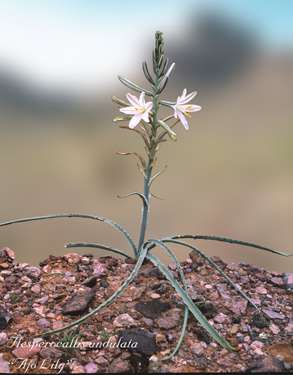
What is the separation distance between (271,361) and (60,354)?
0.73 metres

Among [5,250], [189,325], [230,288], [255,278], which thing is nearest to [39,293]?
[5,250]

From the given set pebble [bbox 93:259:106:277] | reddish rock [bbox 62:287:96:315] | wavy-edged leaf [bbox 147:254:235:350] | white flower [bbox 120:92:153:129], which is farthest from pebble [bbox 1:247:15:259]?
white flower [bbox 120:92:153:129]

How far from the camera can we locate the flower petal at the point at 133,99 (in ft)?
7.68

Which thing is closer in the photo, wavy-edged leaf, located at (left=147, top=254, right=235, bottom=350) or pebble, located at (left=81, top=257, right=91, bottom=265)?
A: wavy-edged leaf, located at (left=147, top=254, right=235, bottom=350)

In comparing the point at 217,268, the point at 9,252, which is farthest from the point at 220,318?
the point at 9,252

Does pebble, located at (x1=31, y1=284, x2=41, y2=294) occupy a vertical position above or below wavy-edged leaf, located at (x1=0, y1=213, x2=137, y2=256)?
below

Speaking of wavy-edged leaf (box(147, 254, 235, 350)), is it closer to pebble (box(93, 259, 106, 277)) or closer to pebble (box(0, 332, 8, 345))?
pebble (box(93, 259, 106, 277))

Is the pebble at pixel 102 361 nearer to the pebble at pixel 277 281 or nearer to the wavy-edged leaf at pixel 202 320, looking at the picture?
the wavy-edged leaf at pixel 202 320

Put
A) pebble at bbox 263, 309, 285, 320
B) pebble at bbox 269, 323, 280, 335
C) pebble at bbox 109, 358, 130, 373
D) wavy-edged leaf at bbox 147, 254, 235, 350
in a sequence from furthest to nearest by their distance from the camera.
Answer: pebble at bbox 263, 309, 285, 320 < pebble at bbox 269, 323, 280, 335 < wavy-edged leaf at bbox 147, 254, 235, 350 < pebble at bbox 109, 358, 130, 373

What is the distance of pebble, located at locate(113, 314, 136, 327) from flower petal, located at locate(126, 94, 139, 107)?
2.66 ft

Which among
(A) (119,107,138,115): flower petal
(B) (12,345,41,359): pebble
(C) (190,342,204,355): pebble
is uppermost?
(A) (119,107,138,115): flower petal

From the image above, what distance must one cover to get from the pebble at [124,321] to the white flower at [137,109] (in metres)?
0.72

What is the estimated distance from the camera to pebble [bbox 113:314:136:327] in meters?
2.32

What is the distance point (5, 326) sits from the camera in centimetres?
233
